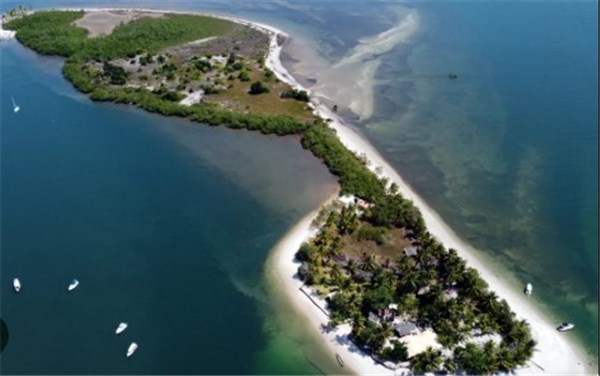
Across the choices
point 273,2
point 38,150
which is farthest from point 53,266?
point 273,2

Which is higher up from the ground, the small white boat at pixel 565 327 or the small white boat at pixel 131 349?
the small white boat at pixel 565 327

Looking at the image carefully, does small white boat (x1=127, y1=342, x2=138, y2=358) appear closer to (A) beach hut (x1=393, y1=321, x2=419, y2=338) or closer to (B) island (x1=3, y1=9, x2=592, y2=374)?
(B) island (x1=3, y1=9, x2=592, y2=374)

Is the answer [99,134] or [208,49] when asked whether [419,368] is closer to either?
[99,134]

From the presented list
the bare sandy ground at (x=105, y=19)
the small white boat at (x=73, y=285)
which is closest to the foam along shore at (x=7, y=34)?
the bare sandy ground at (x=105, y=19)

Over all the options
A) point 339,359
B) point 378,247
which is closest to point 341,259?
point 378,247

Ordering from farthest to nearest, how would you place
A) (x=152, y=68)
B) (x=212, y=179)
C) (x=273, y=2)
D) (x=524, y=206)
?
1. (x=273, y=2)
2. (x=152, y=68)
3. (x=212, y=179)
4. (x=524, y=206)

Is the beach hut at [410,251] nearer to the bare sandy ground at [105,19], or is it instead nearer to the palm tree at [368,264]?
the palm tree at [368,264]
